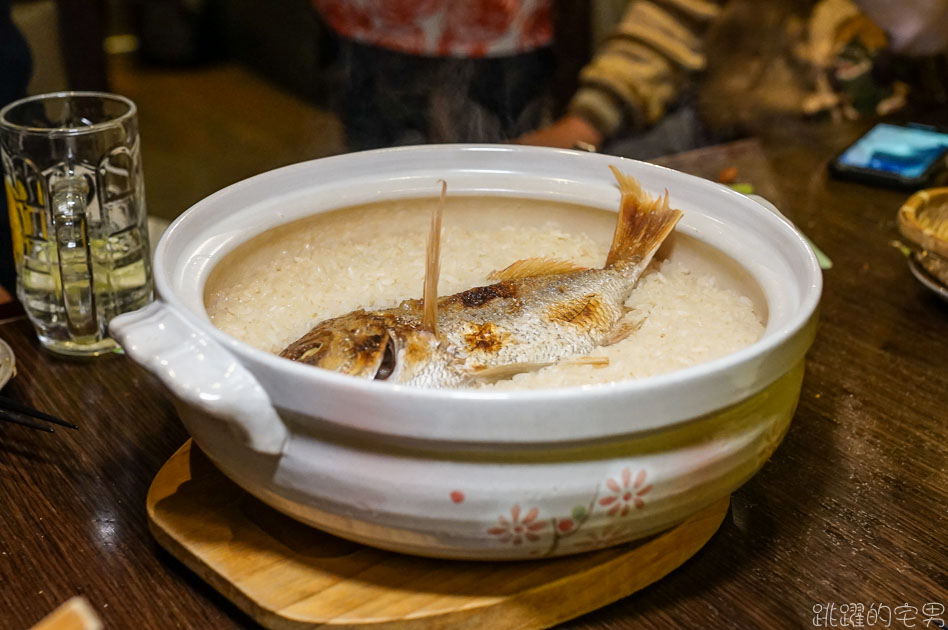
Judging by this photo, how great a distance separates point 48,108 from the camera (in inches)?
43.6

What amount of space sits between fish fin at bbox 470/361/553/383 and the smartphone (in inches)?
42.3

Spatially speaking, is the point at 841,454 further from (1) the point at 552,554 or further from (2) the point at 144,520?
(2) the point at 144,520

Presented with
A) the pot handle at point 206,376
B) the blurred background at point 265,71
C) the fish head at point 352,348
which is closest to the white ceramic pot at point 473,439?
the pot handle at point 206,376

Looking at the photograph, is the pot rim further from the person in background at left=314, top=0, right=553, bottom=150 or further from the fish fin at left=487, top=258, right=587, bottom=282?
the person in background at left=314, top=0, right=553, bottom=150

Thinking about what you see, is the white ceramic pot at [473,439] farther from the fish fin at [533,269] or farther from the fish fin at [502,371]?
the fish fin at [533,269]

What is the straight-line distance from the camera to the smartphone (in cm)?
163

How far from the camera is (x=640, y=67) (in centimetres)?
240

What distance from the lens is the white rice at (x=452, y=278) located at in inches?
33.4

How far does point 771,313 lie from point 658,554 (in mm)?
225

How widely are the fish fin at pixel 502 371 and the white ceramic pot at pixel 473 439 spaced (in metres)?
0.18

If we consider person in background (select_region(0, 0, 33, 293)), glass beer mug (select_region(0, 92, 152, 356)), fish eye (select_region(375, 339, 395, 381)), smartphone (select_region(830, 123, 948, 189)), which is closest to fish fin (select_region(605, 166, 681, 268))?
fish eye (select_region(375, 339, 395, 381))

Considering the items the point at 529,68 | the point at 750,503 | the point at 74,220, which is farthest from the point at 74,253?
the point at 529,68

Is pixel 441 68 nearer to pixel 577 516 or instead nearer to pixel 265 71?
pixel 577 516

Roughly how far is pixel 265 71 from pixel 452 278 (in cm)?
460
